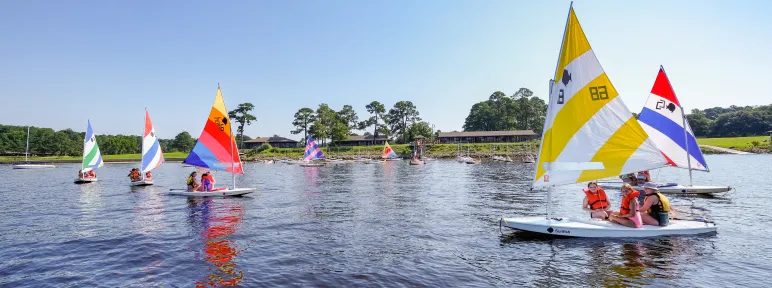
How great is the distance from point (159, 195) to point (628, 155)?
31.7m

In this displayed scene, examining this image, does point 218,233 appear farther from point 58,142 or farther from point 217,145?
point 58,142

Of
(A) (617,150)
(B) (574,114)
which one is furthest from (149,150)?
(A) (617,150)

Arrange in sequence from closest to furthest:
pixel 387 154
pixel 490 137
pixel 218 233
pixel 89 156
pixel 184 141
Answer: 1. pixel 218 233
2. pixel 89 156
3. pixel 387 154
4. pixel 490 137
5. pixel 184 141

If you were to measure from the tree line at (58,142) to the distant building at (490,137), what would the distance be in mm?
109193

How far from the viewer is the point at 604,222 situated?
15.2 meters

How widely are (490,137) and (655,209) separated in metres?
139

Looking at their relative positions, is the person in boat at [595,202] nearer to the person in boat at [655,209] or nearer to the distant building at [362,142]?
the person in boat at [655,209]

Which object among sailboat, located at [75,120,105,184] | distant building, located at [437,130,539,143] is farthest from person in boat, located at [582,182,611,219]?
distant building, located at [437,130,539,143]

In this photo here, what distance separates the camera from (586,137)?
14.7 m

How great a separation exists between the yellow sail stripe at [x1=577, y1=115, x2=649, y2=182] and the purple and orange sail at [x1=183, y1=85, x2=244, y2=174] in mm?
22798

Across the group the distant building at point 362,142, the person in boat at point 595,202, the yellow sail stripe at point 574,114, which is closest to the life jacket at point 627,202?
the person in boat at point 595,202

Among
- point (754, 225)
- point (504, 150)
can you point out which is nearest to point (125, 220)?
point (754, 225)

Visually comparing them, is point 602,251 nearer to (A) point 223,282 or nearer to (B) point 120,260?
(A) point 223,282

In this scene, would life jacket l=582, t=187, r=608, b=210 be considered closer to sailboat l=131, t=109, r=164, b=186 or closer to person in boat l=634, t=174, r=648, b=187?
person in boat l=634, t=174, r=648, b=187
